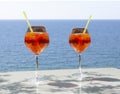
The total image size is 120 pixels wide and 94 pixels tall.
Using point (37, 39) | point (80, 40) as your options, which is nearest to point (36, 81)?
point (37, 39)

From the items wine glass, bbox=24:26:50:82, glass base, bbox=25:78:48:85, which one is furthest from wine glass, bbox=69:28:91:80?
glass base, bbox=25:78:48:85

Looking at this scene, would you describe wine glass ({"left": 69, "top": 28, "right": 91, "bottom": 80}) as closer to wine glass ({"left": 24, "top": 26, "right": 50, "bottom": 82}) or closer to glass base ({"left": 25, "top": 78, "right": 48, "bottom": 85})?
wine glass ({"left": 24, "top": 26, "right": 50, "bottom": 82})

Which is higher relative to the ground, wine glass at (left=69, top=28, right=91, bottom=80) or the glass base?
wine glass at (left=69, top=28, right=91, bottom=80)

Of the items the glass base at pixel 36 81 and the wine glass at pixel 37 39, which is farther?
the glass base at pixel 36 81

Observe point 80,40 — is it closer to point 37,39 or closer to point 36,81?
point 37,39

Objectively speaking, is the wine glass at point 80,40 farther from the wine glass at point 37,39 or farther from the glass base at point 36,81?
the glass base at point 36,81

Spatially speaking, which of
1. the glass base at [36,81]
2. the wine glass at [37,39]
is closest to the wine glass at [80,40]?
the wine glass at [37,39]

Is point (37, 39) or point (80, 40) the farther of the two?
point (80, 40)

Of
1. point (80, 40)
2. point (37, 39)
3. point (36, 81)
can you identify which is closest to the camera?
point (37, 39)

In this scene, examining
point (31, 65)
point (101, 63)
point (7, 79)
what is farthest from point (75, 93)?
point (101, 63)

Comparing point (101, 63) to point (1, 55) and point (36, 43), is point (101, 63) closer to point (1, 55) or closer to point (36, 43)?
point (1, 55)

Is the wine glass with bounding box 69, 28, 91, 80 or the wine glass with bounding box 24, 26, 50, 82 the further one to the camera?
the wine glass with bounding box 69, 28, 91, 80
